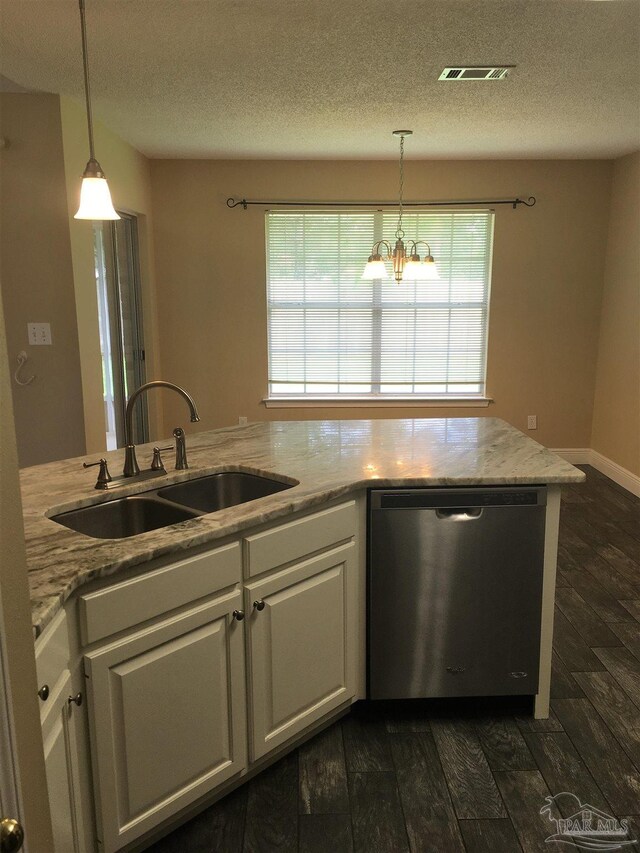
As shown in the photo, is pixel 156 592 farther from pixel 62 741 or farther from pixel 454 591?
pixel 454 591

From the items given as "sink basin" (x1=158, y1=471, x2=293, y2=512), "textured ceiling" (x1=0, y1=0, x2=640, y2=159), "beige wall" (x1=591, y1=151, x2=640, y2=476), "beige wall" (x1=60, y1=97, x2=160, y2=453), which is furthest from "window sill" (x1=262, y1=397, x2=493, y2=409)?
"sink basin" (x1=158, y1=471, x2=293, y2=512)

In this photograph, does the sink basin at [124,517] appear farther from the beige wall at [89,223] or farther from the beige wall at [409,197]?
the beige wall at [409,197]

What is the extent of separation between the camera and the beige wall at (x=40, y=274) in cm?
345

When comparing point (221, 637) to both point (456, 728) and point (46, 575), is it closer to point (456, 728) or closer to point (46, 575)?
point (46, 575)

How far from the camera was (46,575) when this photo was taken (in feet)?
4.78

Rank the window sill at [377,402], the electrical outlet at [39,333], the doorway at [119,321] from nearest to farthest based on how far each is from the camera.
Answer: the electrical outlet at [39,333], the doorway at [119,321], the window sill at [377,402]

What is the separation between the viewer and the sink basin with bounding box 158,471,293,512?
7.50 ft

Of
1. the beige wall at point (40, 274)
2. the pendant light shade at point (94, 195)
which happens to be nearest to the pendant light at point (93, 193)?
the pendant light shade at point (94, 195)

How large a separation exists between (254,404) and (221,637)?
3876 millimetres

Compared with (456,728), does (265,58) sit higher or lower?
higher

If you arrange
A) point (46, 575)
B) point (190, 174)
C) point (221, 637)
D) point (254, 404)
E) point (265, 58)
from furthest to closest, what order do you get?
point (254, 404) → point (190, 174) → point (265, 58) → point (221, 637) → point (46, 575)

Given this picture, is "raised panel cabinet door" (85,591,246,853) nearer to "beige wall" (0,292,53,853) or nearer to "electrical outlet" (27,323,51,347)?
"beige wall" (0,292,53,853)

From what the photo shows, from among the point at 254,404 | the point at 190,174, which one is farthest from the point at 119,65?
the point at 254,404

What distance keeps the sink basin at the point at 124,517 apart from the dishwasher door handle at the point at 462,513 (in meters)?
0.83
